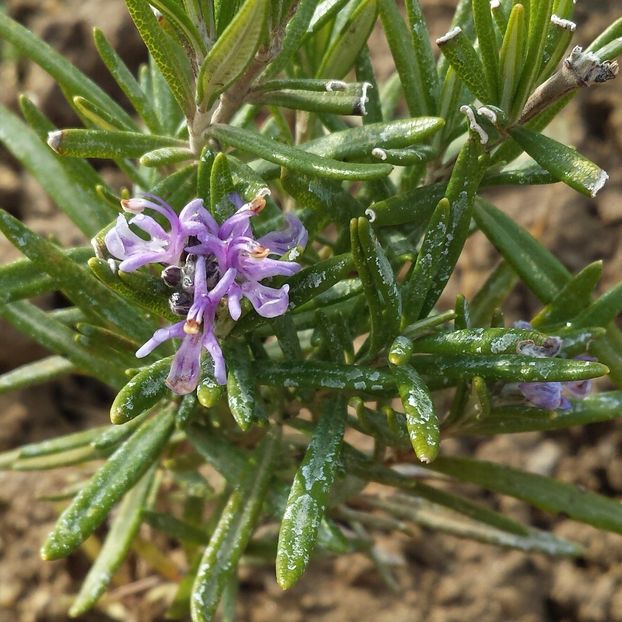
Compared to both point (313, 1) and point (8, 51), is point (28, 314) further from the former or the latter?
point (8, 51)

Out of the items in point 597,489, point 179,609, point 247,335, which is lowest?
point 179,609

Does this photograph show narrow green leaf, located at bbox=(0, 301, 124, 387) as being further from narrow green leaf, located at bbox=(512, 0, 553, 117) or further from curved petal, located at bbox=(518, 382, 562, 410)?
narrow green leaf, located at bbox=(512, 0, 553, 117)

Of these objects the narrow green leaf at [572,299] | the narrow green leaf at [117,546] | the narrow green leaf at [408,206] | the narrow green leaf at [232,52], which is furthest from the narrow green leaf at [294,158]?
the narrow green leaf at [117,546]

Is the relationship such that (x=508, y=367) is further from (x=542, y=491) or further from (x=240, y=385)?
(x=542, y=491)

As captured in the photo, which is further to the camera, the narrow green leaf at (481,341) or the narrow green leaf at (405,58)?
the narrow green leaf at (405,58)

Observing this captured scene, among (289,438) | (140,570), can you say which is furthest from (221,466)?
(140,570)

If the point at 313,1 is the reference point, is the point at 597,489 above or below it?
above

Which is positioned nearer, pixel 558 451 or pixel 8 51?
pixel 558 451

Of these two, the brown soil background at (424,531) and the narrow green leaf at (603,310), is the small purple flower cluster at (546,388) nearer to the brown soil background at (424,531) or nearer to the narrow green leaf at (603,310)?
the narrow green leaf at (603,310)
